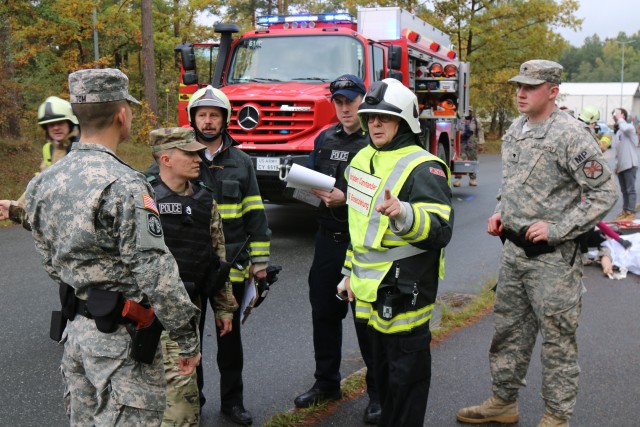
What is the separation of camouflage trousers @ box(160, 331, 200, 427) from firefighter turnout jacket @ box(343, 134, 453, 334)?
949 mm

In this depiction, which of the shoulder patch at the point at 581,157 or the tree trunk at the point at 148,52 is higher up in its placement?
the tree trunk at the point at 148,52

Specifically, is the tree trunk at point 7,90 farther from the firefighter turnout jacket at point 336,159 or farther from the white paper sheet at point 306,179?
the white paper sheet at point 306,179

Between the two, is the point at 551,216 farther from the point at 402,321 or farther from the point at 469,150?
the point at 469,150

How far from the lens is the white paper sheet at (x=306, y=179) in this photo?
3.70 meters

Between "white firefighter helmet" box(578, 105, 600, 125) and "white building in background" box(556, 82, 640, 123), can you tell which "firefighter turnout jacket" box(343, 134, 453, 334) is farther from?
"white building in background" box(556, 82, 640, 123)

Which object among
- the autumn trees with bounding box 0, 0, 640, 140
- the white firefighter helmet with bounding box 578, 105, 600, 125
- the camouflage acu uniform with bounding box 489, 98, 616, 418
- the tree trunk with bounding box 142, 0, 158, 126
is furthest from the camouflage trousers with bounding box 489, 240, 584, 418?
the tree trunk with bounding box 142, 0, 158, 126

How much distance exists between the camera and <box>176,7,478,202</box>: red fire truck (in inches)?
364

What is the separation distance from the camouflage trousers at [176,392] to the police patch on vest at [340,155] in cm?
160

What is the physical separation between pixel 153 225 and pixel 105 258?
22 centimetres

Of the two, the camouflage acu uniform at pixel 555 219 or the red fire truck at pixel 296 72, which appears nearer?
the camouflage acu uniform at pixel 555 219

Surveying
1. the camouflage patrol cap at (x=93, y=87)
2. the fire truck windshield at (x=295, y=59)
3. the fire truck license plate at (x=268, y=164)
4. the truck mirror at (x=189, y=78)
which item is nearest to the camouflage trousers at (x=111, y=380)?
the camouflage patrol cap at (x=93, y=87)

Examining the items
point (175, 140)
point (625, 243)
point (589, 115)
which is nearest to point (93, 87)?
point (175, 140)

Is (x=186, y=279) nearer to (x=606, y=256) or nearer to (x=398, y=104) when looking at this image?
(x=398, y=104)

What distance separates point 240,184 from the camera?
4.12 metres
